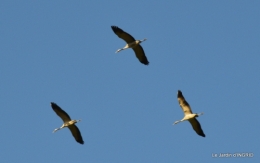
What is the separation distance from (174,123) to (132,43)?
515cm

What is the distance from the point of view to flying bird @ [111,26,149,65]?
95.8 feet

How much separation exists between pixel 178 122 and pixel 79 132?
5621 millimetres

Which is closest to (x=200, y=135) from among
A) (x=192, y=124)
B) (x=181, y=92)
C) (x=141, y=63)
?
→ (x=192, y=124)

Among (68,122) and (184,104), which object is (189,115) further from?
(68,122)

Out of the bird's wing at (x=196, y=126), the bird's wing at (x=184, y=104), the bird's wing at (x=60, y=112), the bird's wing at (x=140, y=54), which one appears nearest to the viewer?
the bird's wing at (x=184, y=104)

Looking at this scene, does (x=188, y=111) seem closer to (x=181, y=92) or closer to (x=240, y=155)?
(x=181, y=92)

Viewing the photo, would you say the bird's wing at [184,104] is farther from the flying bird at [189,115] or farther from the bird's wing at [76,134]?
the bird's wing at [76,134]

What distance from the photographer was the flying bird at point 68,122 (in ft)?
95.0

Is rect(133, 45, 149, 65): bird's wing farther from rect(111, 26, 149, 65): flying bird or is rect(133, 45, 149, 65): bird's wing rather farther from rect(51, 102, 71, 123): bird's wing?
rect(51, 102, 71, 123): bird's wing

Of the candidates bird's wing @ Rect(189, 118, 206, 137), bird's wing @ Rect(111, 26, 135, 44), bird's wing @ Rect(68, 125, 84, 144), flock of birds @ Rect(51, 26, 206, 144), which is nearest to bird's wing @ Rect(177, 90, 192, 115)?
flock of birds @ Rect(51, 26, 206, 144)

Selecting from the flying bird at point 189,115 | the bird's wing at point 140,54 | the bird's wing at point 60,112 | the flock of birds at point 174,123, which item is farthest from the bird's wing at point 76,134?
the flying bird at point 189,115

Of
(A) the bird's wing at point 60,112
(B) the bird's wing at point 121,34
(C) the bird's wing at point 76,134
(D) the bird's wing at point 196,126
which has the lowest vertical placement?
(D) the bird's wing at point 196,126

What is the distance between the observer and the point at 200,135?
28.3 metres

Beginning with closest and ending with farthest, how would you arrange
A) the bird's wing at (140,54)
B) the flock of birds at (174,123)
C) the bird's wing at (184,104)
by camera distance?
the bird's wing at (184,104) → the flock of birds at (174,123) → the bird's wing at (140,54)
